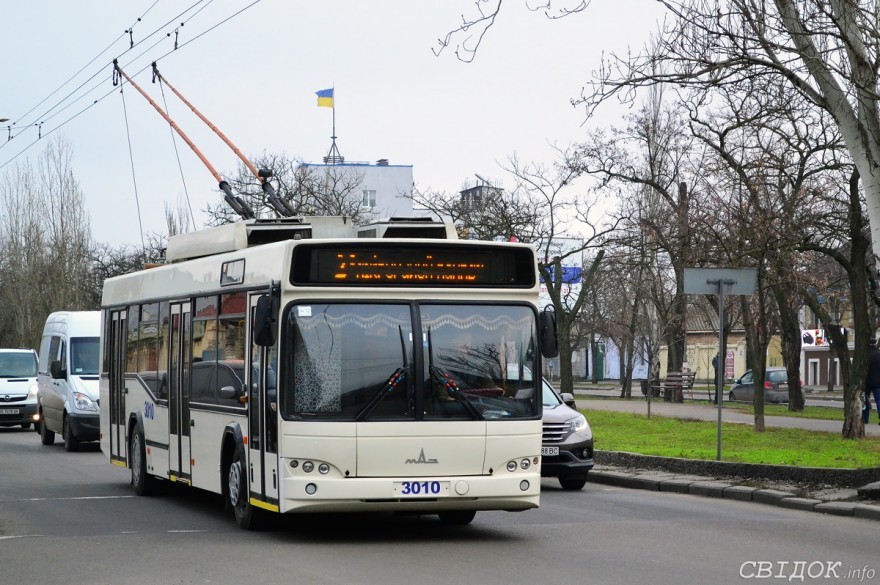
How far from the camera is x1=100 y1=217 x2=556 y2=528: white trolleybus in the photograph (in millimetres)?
11016

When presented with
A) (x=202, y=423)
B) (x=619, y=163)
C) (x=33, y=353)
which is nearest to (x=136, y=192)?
(x=202, y=423)

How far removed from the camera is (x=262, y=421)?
1163 centimetres

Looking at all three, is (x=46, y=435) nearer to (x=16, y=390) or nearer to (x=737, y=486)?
(x=16, y=390)

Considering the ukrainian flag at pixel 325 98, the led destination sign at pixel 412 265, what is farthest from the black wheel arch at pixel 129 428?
the ukrainian flag at pixel 325 98

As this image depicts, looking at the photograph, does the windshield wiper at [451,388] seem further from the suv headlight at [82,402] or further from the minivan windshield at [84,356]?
the minivan windshield at [84,356]

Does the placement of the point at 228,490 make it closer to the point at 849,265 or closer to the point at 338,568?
the point at 338,568

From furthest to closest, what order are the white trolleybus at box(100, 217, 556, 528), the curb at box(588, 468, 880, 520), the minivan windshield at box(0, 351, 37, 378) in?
the minivan windshield at box(0, 351, 37, 378) < the curb at box(588, 468, 880, 520) < the white trolleybus at box(100, 217, 556, 528)

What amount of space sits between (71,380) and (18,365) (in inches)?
317

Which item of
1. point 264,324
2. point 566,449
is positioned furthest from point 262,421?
point 566,449

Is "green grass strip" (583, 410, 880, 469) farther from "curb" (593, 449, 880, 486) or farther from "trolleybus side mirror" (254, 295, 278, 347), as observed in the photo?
"trolleybus side mirror" (254, 295, 278, 347)

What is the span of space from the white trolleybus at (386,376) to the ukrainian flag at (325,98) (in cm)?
6253

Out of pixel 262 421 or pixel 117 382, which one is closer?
pixel 262 421

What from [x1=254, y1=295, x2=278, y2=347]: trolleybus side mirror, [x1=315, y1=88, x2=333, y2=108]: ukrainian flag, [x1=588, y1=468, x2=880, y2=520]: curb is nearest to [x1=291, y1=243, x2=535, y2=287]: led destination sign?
[x1=254, y1=295, x2=278, y2=347]: trolleybus side mirror

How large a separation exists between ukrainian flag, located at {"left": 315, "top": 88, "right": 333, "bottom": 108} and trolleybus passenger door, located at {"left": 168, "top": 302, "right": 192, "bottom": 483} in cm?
5992
